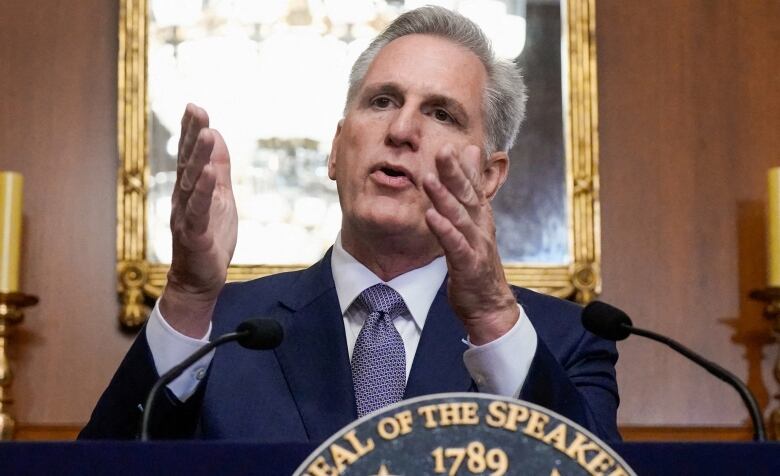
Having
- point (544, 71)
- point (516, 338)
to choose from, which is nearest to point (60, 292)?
point (544, 71)

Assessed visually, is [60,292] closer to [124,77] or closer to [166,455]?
[124,77]

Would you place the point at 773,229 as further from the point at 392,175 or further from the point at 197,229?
the point at 197,229

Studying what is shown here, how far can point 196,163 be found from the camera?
1816 millimetres

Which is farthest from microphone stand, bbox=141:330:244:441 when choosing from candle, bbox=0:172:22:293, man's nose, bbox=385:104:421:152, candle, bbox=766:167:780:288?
candle, bbox=766:167:780:288

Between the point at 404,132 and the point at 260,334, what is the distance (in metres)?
0.77

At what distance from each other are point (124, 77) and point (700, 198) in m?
1.62

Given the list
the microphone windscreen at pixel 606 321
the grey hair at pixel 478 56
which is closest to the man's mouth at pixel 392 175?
the grey hair at pixel 478 56

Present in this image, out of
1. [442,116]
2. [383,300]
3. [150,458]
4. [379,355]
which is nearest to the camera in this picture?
[150,458]

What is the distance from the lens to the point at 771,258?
3377 mm

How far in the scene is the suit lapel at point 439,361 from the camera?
7.13ft

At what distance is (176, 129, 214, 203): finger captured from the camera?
179cm

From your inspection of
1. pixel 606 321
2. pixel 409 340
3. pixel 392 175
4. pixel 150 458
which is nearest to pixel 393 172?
pixel 392 175

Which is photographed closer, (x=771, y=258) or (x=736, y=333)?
(x=771, y=258)

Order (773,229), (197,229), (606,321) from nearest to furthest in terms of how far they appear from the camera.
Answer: (606,321)
(197,229)
(773,229)
